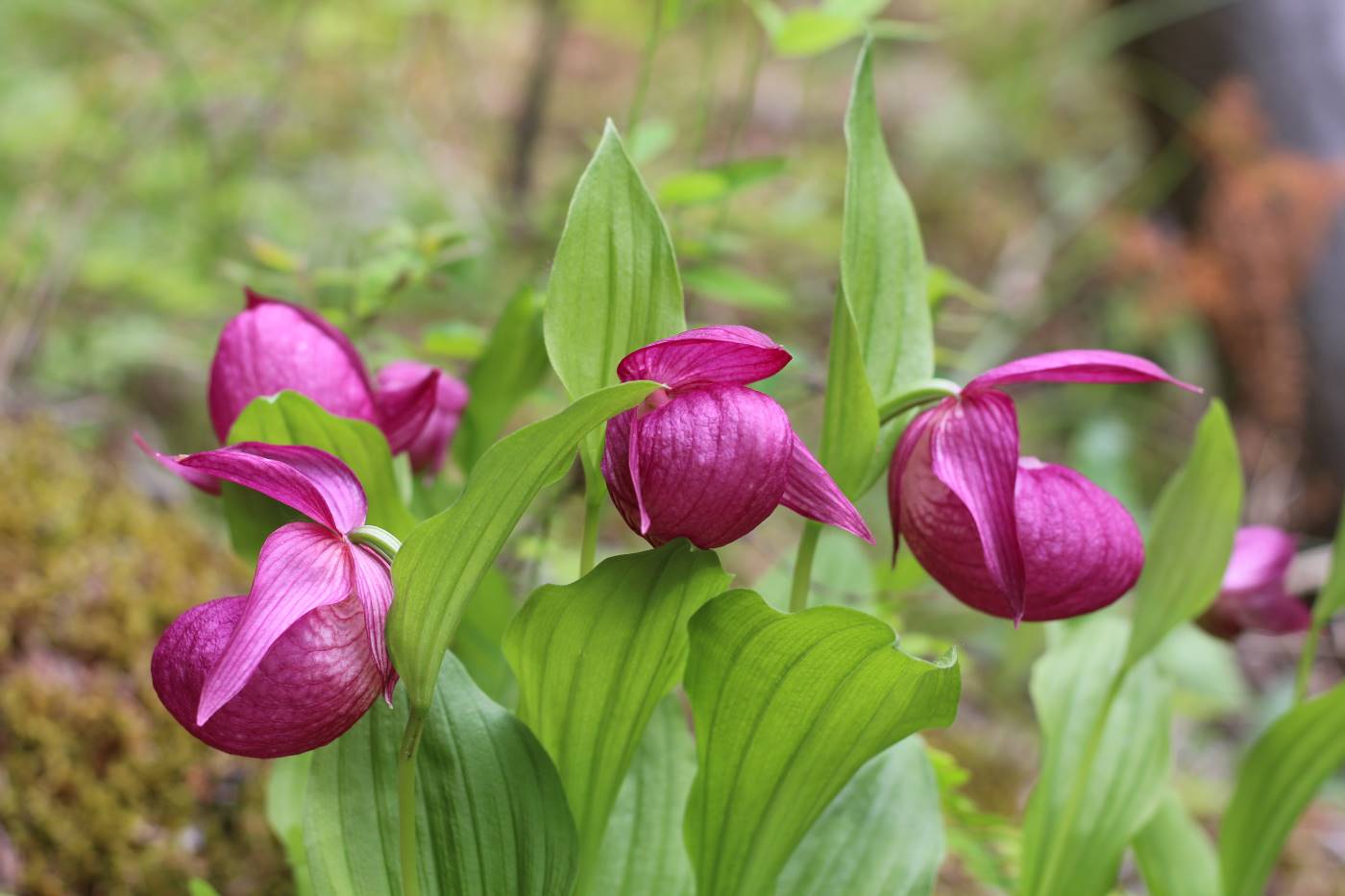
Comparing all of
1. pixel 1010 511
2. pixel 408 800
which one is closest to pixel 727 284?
pixel 1010 511

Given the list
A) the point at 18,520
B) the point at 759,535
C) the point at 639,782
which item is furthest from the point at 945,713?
the point at 759,535

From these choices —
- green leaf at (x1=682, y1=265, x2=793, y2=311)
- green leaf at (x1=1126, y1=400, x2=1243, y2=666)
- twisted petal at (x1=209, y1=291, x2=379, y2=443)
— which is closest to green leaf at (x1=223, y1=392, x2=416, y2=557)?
twisted petal at (x1=209, y1=291, x2=379, y2=443)

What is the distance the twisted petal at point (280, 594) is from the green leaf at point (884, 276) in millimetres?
373

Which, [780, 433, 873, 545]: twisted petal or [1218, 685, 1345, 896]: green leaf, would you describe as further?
[1218, 685, 1345, 896]: green leaf

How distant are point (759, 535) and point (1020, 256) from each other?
5.78 ft

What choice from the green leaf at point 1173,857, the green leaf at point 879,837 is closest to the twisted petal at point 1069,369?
the green leaf at point 879,837

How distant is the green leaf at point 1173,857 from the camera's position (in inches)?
37.5

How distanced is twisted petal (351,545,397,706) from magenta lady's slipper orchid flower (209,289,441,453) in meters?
0.19

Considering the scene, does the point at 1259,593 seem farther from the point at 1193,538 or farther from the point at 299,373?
the point at 299,373

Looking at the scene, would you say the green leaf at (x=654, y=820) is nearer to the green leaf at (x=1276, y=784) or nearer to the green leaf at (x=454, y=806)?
the green leaf at (x=454, y=806)

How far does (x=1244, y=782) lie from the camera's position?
93 centimetres

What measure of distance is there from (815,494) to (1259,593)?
0.59 m

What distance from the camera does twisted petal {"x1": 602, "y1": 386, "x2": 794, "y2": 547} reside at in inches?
21.6

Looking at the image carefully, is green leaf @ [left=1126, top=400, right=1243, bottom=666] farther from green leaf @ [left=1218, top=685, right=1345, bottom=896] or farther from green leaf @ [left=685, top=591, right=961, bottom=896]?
green leaf @ [left=685, top=591, right=961, bottom=896]
